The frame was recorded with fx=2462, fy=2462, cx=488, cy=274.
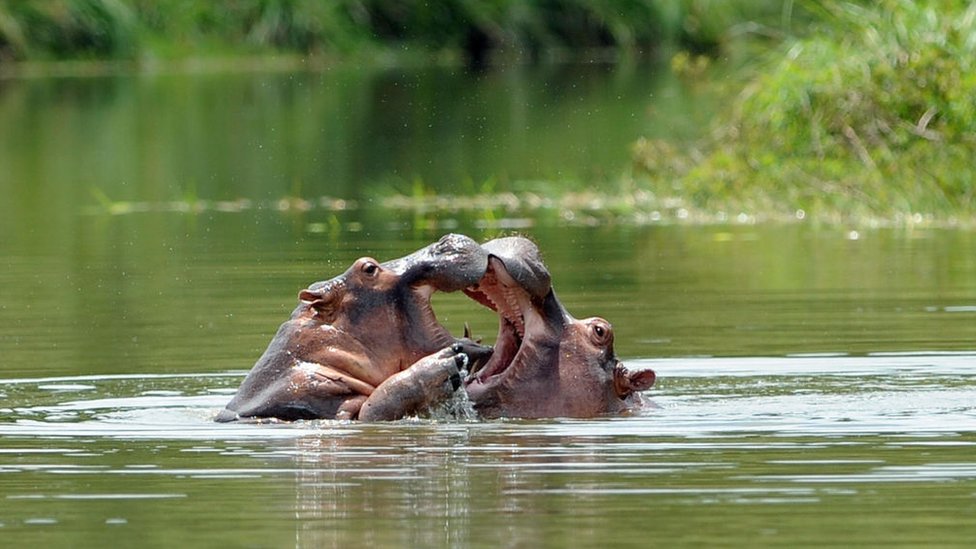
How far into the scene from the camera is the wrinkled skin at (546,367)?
831 cm

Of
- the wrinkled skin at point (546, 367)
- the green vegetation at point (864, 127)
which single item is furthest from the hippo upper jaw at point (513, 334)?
the green vegetation at point (864, 127)

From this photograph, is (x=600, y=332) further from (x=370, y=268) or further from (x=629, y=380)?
(x=370, y=268)

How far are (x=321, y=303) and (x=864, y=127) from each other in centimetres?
973

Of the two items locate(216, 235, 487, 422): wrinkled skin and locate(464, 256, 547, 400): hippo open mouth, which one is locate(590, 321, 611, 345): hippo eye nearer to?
locate(464, 256, 547, 400): hippo open mouth

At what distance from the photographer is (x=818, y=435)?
26.7ft

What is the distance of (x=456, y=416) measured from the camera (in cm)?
822

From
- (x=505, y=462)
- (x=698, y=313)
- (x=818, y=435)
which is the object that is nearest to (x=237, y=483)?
(x=505, y=462)

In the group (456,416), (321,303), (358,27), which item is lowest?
(456,416)

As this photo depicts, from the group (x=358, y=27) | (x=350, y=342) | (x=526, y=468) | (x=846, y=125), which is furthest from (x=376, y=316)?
(x=358, y=27)

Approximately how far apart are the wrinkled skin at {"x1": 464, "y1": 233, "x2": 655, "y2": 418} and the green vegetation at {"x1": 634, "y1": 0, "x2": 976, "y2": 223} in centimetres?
823

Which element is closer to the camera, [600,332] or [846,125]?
[600,332]

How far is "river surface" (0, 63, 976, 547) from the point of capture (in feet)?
21.4

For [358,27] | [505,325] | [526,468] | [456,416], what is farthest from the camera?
[358,27]

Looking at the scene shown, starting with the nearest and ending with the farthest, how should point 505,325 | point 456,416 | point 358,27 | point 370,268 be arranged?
1. point 456,416
2. point 370,268
3. point 505,325
4. point 358,27
